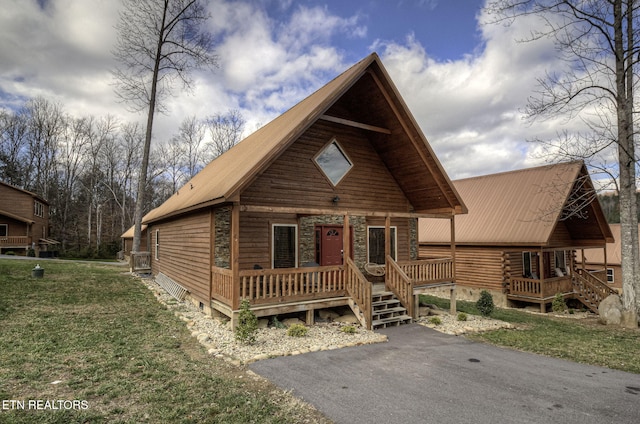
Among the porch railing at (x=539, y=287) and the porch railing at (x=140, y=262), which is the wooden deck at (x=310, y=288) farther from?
the porch railing at (x=140, y=262)

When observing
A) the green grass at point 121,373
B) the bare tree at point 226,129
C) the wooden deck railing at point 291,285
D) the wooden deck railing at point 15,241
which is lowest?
the green grass at point 121,373

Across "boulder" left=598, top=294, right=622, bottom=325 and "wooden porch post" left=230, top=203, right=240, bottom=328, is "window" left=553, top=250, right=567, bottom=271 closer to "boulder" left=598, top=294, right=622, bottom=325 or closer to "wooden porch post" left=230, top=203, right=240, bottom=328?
"boulder" left=598, top=294, right=622, bottom=325

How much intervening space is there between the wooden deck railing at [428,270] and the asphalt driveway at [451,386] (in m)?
3.78

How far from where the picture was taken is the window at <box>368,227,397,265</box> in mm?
13836

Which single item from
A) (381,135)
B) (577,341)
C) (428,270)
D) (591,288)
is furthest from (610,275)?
(381,135)

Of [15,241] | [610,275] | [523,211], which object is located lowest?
[610,275]

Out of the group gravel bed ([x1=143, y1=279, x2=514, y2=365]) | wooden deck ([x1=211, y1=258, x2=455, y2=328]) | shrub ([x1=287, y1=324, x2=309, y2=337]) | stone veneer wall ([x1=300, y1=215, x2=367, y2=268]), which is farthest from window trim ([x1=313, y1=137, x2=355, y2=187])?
shrub ([x1=287, y1=324, x2=309, y2=337])

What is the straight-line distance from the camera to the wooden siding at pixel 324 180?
36.5 ft

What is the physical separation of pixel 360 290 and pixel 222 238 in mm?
4288

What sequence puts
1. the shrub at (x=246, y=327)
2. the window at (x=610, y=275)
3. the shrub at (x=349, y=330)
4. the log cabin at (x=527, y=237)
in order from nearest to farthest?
1. the shrub at (x=246, y=327)
2. the shrub at (x=349, y=330)
3. the log cabin at (x=527, y=237)
4. the window at (x=610, y=275)

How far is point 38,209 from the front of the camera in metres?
35.8

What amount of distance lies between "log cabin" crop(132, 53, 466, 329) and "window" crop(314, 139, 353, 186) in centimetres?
4

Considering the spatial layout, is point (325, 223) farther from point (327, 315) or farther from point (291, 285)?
point (291, 285)

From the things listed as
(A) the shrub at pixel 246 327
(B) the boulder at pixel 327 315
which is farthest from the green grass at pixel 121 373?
(B) the boulder at pixel 327 315
